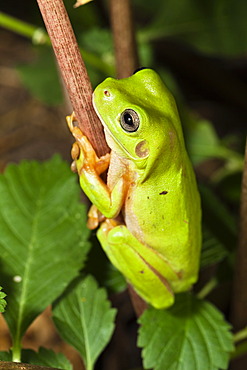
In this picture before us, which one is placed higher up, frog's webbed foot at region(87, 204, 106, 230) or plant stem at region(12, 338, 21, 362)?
frog's webbed foot at region(87, 204, 106, 230)

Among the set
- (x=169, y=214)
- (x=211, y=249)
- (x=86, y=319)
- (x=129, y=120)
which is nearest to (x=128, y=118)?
(x=129, y=120)

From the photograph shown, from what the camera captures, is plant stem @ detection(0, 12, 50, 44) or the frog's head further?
plant stem @ detection(0, 12, 50, 44)

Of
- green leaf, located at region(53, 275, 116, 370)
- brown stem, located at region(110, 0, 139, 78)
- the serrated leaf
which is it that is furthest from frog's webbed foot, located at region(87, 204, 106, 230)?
brown stem, located at region(110, 0, 139, 78)

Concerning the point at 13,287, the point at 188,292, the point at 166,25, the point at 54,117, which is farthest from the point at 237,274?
the point at 54,117

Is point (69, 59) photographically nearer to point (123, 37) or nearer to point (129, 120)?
point (129, 120)

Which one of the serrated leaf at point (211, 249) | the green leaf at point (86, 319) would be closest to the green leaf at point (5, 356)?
the green leaf at point (86, 319)

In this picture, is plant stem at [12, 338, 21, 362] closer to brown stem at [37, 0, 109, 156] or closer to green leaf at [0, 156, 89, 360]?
green leaf at [0, 156, 89, 360]
